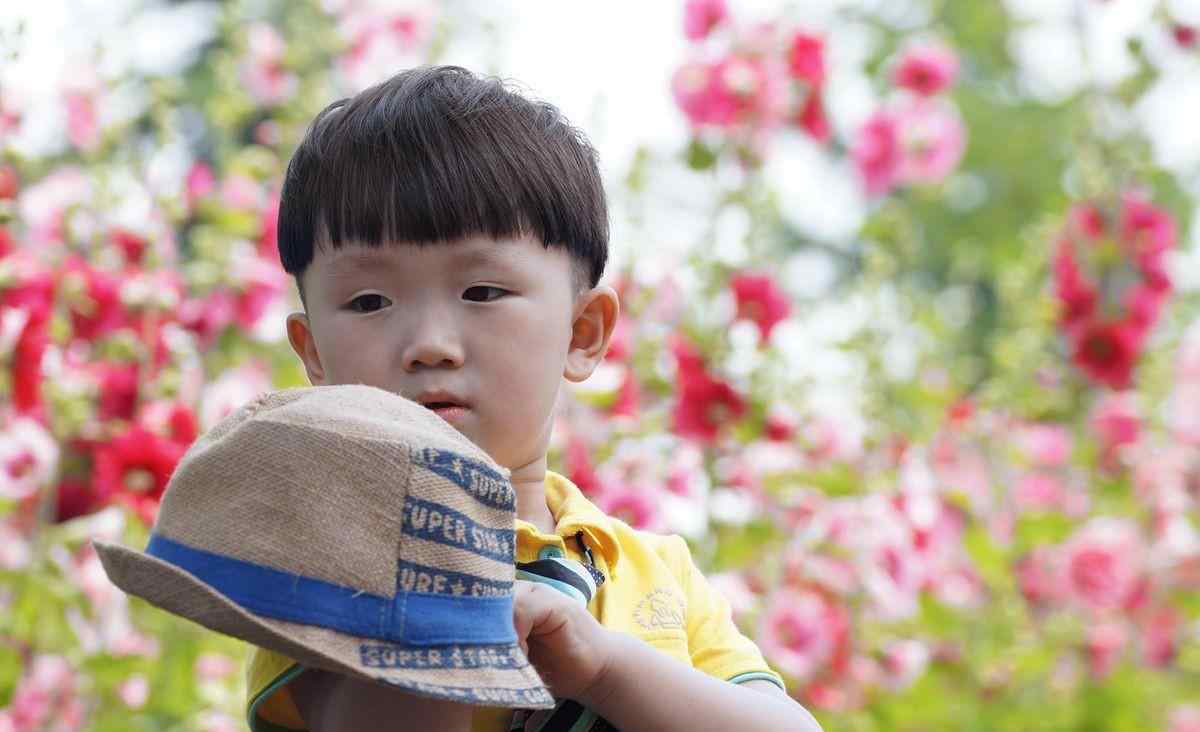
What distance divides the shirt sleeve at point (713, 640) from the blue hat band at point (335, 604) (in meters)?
0.40

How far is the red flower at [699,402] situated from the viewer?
3012 millimetres

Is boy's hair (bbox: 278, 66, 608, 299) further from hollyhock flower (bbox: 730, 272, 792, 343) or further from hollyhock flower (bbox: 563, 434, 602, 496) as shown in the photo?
hollyhock flower (bbox: 730, 272, 792, 343)

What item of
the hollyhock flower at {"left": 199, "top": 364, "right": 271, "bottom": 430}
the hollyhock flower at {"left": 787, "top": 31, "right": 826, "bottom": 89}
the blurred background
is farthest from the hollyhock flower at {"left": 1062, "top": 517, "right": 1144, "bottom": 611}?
the hollyhock flower at {"left": 199, "top": 364, "right": 271, "bottom": 430}

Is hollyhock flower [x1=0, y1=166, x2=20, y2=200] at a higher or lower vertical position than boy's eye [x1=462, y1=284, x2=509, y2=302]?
higher

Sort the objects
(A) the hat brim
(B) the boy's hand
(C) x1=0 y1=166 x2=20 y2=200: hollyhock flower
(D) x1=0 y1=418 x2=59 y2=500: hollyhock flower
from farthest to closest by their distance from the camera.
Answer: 1. (D) x1=0 y1=418 x2=59 y2=500: hollyhock flower
2. (C) x1=0 y1=166 x2=20 y2=200: hollyhock flower
3. (B) the boy's hand
4. (A) the hat brim

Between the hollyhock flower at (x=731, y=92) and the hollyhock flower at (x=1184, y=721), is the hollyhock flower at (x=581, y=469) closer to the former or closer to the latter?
the hollyhock flower at (x=731, y=92)

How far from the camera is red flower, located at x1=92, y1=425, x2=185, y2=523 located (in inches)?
96.4

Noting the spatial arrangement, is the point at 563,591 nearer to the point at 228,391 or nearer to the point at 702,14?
the point at 228,391

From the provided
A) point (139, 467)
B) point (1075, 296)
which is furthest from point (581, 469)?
point (1075, 296)

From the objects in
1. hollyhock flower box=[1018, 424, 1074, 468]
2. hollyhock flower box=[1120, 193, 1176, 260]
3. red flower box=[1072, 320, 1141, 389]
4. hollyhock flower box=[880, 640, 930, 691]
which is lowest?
hollyhock flower box=[880, 640, 930, 691]

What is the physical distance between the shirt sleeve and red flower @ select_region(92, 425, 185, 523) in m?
1.26

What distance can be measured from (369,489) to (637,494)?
183 cm

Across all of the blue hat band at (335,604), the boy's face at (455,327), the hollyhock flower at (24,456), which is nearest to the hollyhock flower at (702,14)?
the hollyhock flower at (24,456)

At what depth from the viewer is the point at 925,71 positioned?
355 cm
